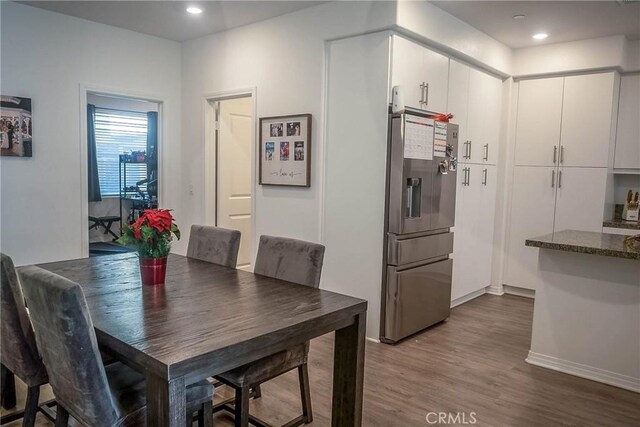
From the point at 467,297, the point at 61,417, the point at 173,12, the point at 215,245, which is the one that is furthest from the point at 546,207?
the point at 61,417

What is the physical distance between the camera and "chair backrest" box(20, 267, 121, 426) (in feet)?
4.88

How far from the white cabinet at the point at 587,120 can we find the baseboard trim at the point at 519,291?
1.36 metres

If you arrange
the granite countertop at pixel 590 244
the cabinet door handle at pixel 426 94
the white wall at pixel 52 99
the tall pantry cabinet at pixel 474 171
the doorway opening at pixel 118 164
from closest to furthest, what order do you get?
the granite countertop at pixel 590 244
the cabinet door handle at pixel 426 94
the white wall at pixel 52 99
the tall pantry cabinet at pixel 474 171
the doorway opening at pixel 118 164

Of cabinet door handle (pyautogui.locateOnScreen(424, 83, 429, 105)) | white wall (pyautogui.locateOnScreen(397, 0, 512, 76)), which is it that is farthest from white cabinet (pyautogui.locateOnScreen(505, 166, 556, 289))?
cabinet door handle (pyautogui.locateOnScreen(424, 83, 429, 105))

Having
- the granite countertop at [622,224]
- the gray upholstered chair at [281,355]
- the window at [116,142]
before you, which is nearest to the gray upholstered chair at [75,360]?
the gray upholstered chair at [281,355]

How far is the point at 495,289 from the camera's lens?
508 cm

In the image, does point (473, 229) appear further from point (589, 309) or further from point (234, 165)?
point (234, 165)

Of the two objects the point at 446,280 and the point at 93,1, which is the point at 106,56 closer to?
the point at 93,1

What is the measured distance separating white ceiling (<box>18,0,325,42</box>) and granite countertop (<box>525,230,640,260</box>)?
7.95 feet

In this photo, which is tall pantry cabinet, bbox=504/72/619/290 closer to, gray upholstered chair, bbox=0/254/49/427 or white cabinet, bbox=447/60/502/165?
white cabinet, bbox=447/60/502/165

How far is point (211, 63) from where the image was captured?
4.57 m

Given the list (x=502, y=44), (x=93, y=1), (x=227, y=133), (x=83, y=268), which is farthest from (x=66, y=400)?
(x=502, y=44)

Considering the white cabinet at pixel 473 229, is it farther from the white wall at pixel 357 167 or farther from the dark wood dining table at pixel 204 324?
the dark wood dining table at pixel 204 324

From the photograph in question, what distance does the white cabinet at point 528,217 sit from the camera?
15.6 feet
